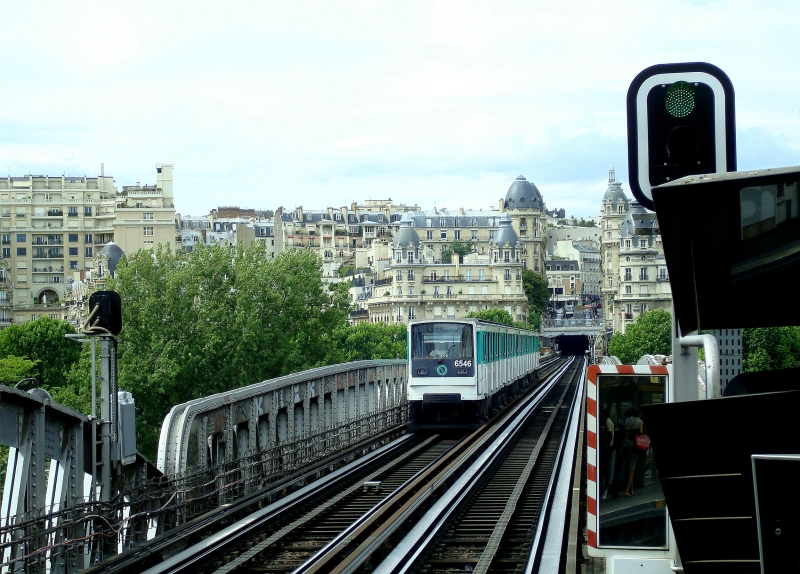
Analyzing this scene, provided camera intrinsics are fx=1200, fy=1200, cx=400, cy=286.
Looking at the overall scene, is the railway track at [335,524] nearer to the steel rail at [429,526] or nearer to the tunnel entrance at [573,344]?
the steel rail at [429,526]

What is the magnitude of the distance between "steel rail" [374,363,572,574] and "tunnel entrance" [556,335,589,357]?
444 feet

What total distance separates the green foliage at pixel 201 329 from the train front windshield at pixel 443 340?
1836cm

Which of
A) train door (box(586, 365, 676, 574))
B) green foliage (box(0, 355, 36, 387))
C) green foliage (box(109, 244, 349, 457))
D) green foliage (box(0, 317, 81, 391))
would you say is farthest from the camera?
green foliage (box(0, 317, 81, 391))

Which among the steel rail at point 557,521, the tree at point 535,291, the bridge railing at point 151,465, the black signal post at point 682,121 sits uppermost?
the tree at point 535,291

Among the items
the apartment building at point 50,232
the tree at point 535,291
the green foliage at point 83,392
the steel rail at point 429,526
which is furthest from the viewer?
the tree at point 535,291

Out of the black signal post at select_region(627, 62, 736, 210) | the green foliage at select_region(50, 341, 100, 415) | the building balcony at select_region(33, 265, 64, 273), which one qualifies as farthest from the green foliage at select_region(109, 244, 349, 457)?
the building balcony at select_region(33, 265, 64, 273)

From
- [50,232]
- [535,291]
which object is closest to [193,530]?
[50,232]

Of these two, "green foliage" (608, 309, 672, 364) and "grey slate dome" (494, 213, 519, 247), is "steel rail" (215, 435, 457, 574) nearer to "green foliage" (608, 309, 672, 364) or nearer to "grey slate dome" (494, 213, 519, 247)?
"green foliage" (608, 309, 672, 364)

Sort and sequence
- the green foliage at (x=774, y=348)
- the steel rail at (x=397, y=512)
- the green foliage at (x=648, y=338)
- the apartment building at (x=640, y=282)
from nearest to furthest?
the steel rail at (x=397, y=512), the green foliage at (x=774, y=348), the green foliage at (x=648, y=338), the apartment building at (x=640, y=282)

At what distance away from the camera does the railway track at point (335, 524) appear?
14.6 meters

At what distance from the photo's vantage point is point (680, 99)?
5.21 meters

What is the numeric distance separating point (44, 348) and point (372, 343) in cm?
3323

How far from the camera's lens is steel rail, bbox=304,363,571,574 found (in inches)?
558

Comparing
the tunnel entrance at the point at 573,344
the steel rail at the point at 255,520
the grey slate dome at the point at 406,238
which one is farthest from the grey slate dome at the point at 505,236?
the steel rail at the point at 255,520
